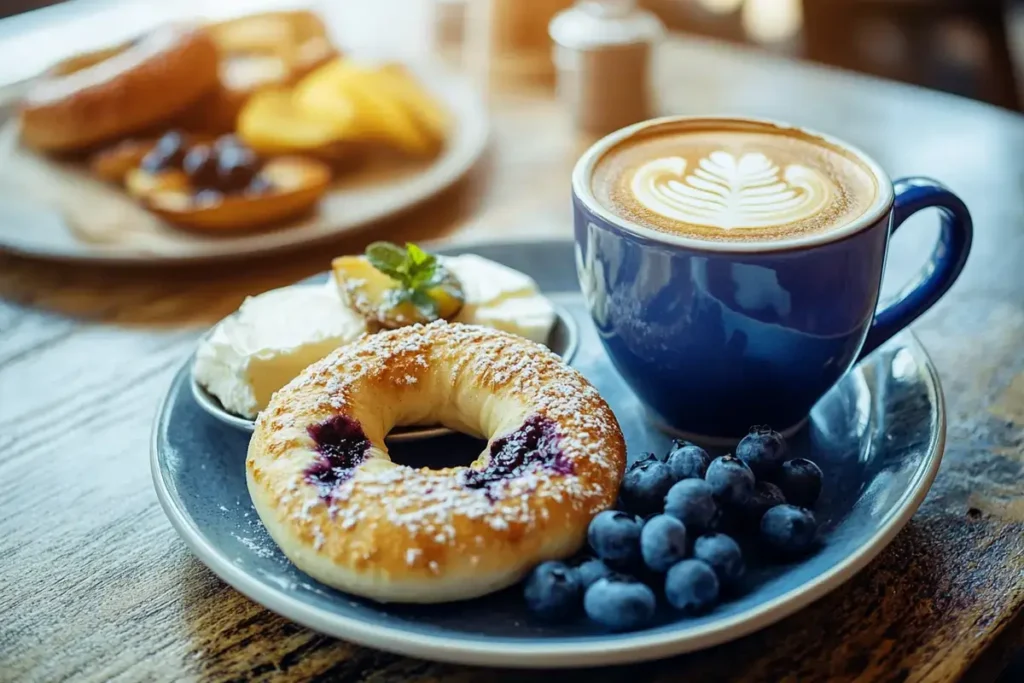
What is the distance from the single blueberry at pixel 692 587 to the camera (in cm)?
75

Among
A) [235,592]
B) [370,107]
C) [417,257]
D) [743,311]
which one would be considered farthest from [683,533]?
[370,107]

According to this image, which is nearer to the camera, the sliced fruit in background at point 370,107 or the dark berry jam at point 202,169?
the dark berry jam at point 202,169

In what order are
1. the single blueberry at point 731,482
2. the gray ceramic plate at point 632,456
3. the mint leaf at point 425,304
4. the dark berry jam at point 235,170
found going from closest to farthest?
the gray ceramic plate at point 632,456 < the single blueberry at point 731,482 < the mint leaf at point 425,304 < the dark berry jam at point 235,170

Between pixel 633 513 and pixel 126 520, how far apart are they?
0.49m

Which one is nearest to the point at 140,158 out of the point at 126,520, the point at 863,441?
the point at 126,520

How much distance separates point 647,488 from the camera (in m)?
0.84

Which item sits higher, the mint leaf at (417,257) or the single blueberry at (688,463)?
the mint leaf at (417,257)

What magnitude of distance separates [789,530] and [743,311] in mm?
217

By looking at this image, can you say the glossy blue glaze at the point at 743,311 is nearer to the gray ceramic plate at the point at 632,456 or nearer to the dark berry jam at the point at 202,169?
the gray ceramic plate at the point at 632,456

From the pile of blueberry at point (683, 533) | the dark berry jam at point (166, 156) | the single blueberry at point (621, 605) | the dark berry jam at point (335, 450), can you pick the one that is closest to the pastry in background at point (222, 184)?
the dark berry jam at point (166, 156)

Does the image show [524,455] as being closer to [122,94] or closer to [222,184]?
[222,184]

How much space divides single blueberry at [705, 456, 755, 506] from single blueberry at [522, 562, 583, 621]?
145 mm

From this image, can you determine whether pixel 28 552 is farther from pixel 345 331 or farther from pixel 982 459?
pixel 982 459

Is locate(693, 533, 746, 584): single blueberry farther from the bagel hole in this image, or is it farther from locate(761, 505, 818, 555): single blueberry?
the bagel hole
